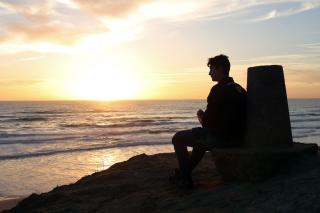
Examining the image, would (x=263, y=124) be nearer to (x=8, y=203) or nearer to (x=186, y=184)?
(x=186, y=184)

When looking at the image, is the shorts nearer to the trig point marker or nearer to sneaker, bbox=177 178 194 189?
the trig point marker

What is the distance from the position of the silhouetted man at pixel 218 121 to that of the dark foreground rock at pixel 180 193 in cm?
51

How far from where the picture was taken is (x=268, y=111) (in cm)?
599

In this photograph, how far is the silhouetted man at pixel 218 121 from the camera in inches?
234

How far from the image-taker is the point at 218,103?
5906 millimetres

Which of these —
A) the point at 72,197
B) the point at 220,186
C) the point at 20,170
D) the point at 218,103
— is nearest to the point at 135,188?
the point at 72,197

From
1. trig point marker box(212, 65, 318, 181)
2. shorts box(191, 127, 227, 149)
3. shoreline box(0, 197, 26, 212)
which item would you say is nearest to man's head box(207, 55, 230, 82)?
trig point marker box(212, 65, 318, 181)

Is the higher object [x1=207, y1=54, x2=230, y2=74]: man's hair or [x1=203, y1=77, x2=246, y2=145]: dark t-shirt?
[x1=207, y1=54, x2=230, y2=74]: man's hair

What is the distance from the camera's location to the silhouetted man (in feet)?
19.5

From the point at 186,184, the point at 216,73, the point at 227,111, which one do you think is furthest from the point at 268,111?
the point at 186,184

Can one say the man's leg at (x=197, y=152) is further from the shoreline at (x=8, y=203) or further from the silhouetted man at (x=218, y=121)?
the shoreline at (x=8, y=203)

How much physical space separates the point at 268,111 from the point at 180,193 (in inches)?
61.4

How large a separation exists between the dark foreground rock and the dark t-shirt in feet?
2.18

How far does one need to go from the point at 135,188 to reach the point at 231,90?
208cm
